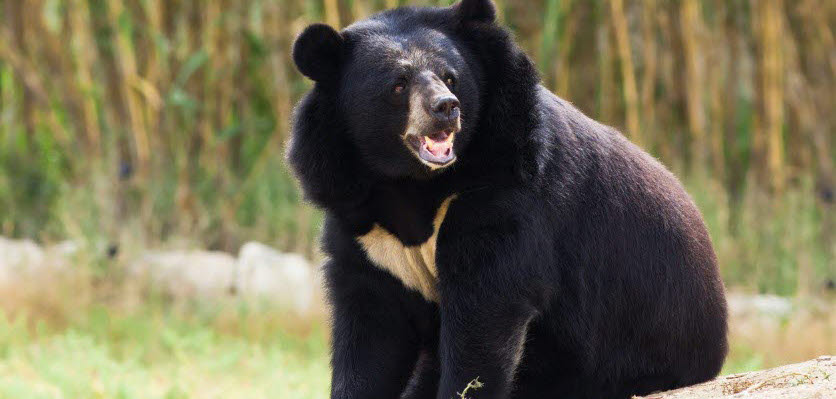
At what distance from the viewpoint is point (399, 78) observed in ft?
11.9

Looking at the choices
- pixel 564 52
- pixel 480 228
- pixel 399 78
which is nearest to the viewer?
pixel 480 228

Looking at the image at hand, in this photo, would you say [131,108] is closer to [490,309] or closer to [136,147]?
[136,147]

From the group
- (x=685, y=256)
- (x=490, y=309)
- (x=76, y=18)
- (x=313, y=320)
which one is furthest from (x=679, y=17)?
(x=490, y=309)

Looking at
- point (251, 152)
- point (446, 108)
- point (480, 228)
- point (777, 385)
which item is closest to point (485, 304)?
point (480, 228)

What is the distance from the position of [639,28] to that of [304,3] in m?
2.46

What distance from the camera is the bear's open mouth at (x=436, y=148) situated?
3.43 metres

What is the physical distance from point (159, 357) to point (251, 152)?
281 cm

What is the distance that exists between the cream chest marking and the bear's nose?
41cm

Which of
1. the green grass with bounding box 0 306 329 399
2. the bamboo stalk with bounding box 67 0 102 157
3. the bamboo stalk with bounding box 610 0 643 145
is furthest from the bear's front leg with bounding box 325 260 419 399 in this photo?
the bamboo stalk with bounding box 67 0 102 157

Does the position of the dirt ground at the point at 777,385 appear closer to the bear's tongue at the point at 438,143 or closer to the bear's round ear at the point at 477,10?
the bear's tongue at the point at 438,143

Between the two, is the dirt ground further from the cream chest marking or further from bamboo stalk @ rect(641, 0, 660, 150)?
bamboo stalk @ rect(641, 0, 660, 150)

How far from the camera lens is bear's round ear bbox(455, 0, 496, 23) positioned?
370cm

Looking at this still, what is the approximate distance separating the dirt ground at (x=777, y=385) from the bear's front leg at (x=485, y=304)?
48 cm

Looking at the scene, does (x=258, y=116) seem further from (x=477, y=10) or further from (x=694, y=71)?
(x=477, y=10)
